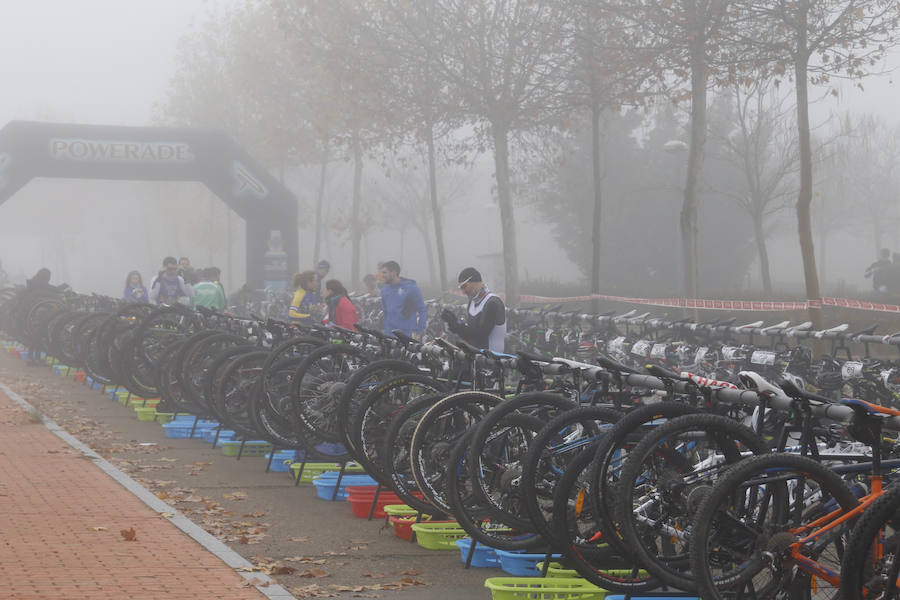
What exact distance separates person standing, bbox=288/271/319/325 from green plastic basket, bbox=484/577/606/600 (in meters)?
8.69

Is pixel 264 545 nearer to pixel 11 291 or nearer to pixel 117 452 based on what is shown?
pixel 117 452

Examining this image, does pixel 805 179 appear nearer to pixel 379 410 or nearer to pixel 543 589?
pixel 379 410

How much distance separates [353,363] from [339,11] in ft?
59.4

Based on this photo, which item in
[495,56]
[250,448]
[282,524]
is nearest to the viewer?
[282,524]

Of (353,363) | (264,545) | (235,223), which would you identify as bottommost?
(264,545)

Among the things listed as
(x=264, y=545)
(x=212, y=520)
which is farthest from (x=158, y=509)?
(x=264, y=545)

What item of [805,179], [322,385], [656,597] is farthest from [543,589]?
[805,179]

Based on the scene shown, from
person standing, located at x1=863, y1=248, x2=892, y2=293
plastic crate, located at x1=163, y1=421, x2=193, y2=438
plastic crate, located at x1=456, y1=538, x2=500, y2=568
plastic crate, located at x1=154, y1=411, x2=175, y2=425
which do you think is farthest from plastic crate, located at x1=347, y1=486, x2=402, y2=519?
person standing, located at x1=863, y1=248, x2=892, y2=293

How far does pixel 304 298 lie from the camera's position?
14414mm

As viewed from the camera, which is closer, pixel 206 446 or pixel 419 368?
pixel 419 368

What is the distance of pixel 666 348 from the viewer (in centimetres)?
1296

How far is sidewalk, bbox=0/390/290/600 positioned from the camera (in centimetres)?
560

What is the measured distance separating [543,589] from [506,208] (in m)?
19.3

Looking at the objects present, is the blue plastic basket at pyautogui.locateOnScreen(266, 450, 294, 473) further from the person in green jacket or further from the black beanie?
the person in green jacket
